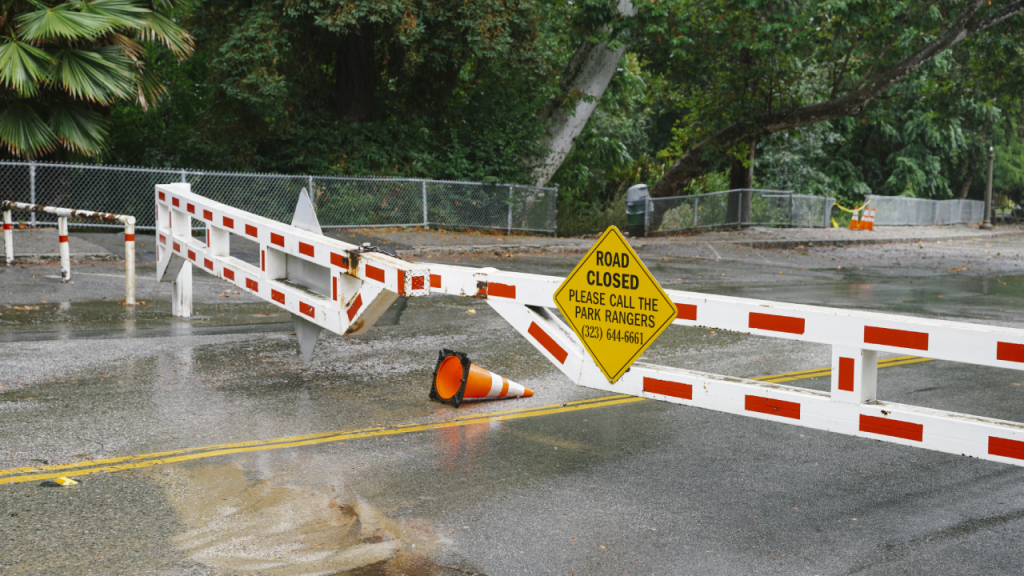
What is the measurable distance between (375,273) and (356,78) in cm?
1783

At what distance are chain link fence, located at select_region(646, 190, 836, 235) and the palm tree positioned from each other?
14.9 meters

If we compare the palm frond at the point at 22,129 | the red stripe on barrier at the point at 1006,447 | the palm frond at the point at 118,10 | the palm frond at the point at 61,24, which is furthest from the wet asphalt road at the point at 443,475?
the palm frond at the point at 118,10

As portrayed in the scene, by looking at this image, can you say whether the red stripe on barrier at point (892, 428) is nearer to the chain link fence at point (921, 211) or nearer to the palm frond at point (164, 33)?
the palm frond at point (164, 33)

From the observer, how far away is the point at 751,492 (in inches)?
187

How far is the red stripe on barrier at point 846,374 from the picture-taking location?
4145 mm

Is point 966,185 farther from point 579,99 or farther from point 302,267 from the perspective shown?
point 302,267

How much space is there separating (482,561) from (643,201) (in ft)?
75.9

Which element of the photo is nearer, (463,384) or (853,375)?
(853,375)

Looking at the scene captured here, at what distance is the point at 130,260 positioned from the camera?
10.6 meters

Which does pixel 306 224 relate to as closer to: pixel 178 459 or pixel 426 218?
pixel 178 459

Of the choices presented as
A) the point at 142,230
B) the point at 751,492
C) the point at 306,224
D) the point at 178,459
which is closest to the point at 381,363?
the point at 306,224

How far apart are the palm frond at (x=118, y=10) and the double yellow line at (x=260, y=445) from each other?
39.9ft

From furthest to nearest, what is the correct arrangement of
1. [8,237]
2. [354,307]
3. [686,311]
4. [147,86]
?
1. [147,86]
2. [8,237]
3. [354,307]
4. [686,311]

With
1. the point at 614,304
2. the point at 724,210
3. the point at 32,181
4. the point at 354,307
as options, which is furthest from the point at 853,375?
the point at 724,210
